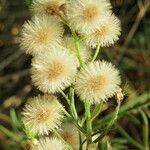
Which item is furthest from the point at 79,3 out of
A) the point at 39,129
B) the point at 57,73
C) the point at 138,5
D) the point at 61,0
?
the point at 138,5

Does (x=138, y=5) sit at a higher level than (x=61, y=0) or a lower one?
lower

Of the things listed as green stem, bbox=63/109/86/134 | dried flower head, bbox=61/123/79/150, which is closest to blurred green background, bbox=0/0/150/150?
dried flower head, bbox=61/123/79/150

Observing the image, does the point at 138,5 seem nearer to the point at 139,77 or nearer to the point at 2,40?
the point at 139,77

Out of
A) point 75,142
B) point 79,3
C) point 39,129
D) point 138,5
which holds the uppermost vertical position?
point 79,3

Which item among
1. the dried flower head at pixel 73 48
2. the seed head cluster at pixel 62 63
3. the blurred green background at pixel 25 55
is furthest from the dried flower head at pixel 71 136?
the blurred green background at pixel 25 55

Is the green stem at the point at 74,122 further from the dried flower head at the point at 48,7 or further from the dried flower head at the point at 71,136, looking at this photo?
the dried flower head at the point at 48,7

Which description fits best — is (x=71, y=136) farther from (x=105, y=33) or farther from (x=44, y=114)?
(x=105, y=33)
